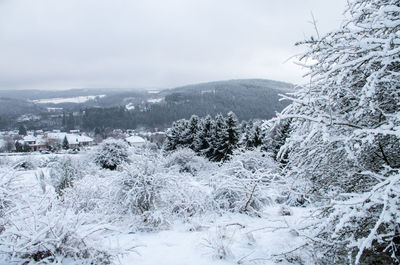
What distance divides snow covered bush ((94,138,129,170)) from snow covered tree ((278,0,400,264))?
1522 centimetres

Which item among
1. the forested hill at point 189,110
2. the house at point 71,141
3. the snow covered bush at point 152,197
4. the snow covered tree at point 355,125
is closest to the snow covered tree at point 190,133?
the snow covered bush at point 152,197

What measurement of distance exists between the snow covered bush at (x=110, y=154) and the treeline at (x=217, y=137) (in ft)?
29.2

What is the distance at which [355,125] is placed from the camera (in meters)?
2.54

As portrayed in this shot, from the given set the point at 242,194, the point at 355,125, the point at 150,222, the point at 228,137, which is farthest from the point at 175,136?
the point at 355,125

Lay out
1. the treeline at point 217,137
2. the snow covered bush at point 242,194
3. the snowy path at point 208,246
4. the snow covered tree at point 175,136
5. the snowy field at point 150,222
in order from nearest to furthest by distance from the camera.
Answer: the snowy field at point 150,222 < the snowy path at point 208,246 < the snow covered bush at point 242,194 < the treeline at point 217,137 < the snow covered tree at point 175,136

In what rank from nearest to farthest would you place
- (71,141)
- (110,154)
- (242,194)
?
(242,194) < (110,154) < (71,141)

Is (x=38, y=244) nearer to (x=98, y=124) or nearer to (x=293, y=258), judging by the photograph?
(x=293, y=258)

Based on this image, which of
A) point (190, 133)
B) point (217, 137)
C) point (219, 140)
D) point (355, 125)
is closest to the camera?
point (355, 125)

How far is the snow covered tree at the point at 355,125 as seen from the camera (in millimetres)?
2227

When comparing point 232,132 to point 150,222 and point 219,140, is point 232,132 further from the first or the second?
→ point 150,222

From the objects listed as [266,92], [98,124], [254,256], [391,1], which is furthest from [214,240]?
[266,92]

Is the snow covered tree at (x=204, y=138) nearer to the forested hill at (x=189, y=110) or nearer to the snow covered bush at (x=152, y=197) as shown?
the snow covered bush at (x=152, y=197)

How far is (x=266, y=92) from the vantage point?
11731 cm

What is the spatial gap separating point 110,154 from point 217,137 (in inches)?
464
